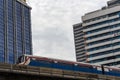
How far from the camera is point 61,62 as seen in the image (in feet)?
201

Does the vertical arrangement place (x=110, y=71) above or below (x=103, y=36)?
below

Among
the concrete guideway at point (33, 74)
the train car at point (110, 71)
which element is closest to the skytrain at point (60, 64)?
the train car at point (110, 71)

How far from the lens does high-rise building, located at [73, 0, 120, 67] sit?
126 meters

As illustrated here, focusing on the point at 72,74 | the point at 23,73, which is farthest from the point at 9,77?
the point at 72,74

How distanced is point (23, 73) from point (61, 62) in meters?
19.9

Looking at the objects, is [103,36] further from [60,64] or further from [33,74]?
[33,74]

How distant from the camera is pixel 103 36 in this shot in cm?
13088

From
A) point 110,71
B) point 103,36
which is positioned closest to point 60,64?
point 110,71

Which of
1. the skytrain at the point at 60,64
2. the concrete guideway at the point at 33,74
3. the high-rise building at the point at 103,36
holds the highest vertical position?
Answer: the high-rise building at the point at 103,36

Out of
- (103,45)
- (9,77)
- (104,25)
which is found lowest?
(9,77)

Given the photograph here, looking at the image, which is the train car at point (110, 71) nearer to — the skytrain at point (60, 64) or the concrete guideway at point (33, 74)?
the skytrain at point (60, 64)

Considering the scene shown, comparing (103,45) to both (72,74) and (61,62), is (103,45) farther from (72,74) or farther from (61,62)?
(72,74)

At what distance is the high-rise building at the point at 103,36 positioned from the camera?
126438 millimetres

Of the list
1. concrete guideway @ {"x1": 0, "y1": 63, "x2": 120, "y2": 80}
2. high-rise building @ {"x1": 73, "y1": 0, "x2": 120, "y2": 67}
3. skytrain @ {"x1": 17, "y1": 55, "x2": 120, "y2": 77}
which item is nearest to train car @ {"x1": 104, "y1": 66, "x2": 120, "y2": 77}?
skytrain @ {"x1": 17, "y1": 55, "x2": 120, "y2": 77}
